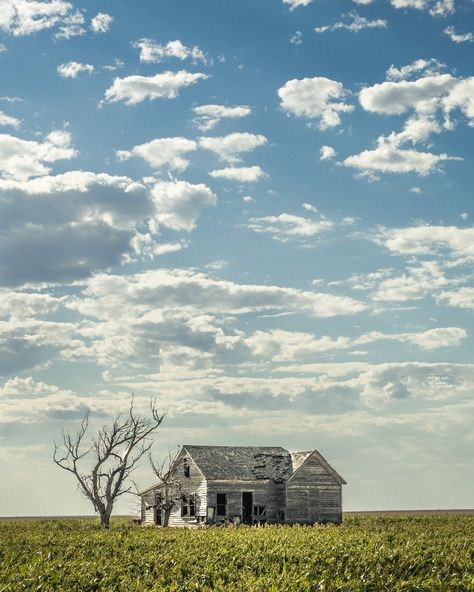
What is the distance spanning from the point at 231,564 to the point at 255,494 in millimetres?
34738

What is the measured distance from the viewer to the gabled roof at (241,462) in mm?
58531

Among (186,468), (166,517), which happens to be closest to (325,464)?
(186,468)

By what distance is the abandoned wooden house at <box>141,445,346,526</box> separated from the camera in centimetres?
5756

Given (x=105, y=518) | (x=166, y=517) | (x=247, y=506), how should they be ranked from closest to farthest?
(x=105, y=518), (x=166, y=517), (x=247, y=506)

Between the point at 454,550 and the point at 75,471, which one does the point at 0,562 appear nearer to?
the point at 454,550

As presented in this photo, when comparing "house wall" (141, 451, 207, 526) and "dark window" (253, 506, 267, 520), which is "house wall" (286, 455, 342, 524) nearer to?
"dark window" (253, 506, 267, 520)

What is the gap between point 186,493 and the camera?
59.1 metres

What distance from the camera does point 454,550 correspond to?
30.3 meters

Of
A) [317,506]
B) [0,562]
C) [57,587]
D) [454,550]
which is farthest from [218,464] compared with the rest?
[57,587]

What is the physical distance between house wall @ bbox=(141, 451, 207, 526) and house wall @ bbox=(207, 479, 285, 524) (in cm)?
78

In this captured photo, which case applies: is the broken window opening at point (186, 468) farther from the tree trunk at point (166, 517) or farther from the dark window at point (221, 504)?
the tree trunk at point (166, 517)

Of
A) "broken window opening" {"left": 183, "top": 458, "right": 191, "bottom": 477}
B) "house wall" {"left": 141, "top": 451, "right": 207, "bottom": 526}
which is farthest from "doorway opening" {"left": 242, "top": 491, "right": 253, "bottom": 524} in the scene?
"broken window opening" {"left": 183, "top": 458, "right": 191, "bottom": 477}

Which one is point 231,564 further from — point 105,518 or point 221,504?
point 221,504

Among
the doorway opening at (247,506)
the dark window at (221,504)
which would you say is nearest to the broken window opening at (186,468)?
the dark window at (221,504)
